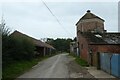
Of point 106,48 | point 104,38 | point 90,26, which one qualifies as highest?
point 90,26

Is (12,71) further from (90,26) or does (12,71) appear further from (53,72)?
(90,26)

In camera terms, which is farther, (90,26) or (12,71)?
(90,26)

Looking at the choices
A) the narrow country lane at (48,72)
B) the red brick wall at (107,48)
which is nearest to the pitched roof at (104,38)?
the red brick wall at (107,48)

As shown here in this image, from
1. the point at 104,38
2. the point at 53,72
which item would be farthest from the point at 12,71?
the point at 104,38

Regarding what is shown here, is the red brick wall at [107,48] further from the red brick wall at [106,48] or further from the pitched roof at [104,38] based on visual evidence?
the pitched roof at [104,38]

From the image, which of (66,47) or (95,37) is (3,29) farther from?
(66,47)

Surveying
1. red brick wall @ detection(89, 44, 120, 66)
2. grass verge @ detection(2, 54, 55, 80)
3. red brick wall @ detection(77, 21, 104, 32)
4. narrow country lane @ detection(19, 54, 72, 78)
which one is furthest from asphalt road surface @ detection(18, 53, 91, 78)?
red brick wall @ detection(77, 21, 104, 32)

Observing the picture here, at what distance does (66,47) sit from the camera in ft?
443

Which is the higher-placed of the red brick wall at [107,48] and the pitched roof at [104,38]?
the pitched roof at [104,38]

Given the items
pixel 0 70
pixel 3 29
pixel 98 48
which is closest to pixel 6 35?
pixel 3 29

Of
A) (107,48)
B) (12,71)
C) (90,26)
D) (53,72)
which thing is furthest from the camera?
(90,26)

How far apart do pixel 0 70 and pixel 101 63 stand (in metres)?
9.20

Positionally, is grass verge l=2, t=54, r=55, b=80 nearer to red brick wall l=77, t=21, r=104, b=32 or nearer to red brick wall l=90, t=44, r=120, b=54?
red brick wall l=90, t=44, r=120, b=54

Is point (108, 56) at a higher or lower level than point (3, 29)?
lower
